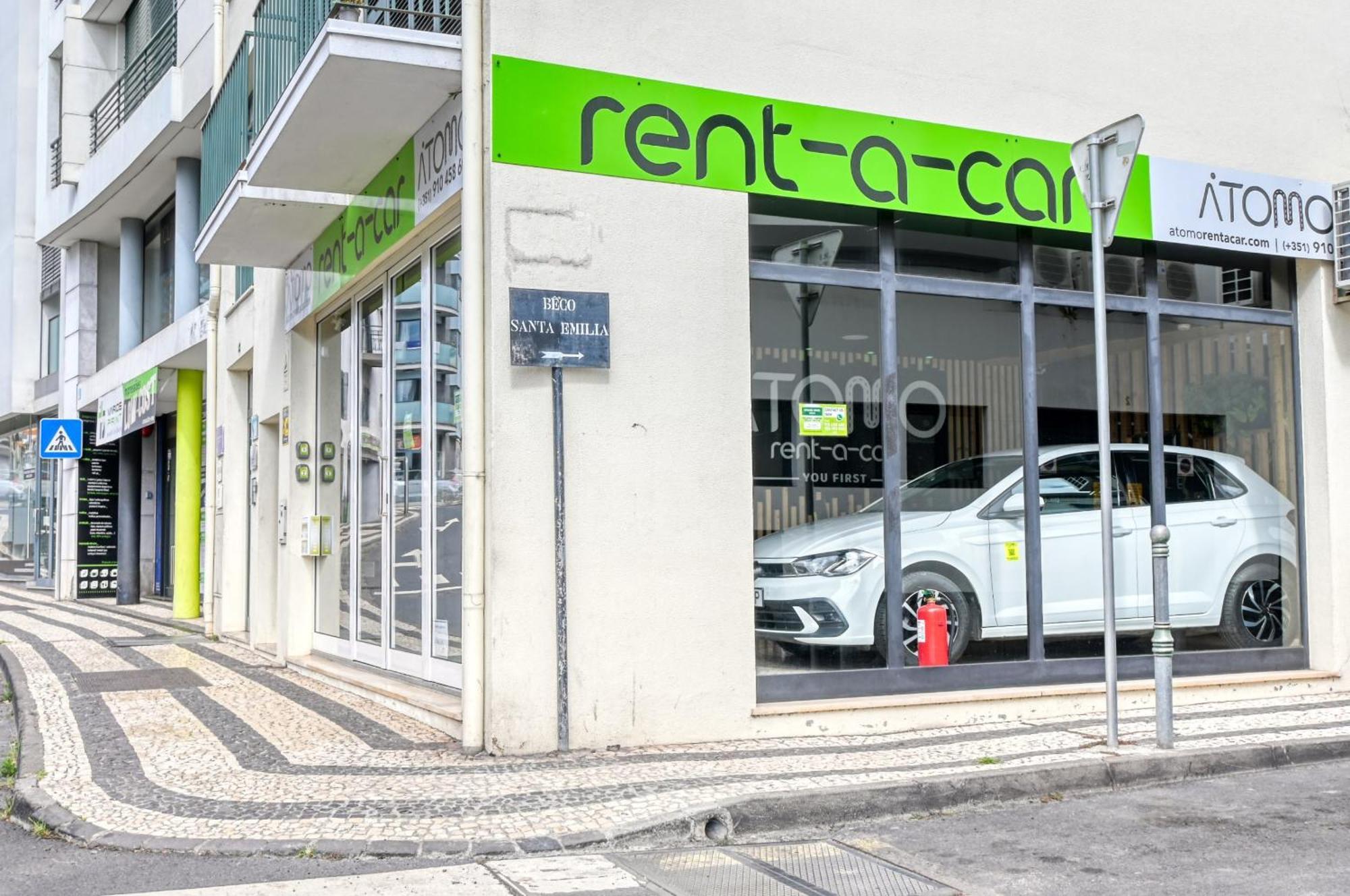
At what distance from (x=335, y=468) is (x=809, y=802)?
6.67 metres

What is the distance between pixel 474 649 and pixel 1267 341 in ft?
21.6

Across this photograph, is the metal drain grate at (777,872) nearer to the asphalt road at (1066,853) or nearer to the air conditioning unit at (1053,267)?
the asphalt road at (1066,853)

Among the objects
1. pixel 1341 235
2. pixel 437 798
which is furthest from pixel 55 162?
pixel 1341 235

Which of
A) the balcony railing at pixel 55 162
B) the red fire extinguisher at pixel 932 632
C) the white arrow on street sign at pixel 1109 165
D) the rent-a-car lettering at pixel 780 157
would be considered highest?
the balcony railing at pixel 55 162

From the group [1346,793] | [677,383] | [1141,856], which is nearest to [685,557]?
[677,383]

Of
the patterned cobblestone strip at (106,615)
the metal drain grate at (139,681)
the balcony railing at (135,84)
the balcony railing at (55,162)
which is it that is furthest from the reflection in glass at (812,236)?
the balcony railing at (55,162)

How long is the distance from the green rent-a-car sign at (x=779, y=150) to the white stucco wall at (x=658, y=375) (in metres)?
0.11

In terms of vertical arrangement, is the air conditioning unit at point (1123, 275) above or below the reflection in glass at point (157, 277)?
below

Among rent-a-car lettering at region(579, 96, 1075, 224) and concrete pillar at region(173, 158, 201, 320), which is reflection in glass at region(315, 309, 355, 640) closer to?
rent-a-car lettering at region(579, 96, 1075, 224)

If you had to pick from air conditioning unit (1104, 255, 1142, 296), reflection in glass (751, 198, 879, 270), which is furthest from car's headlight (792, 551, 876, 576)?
air conditioning unit (1104, 255, 1142, 296)

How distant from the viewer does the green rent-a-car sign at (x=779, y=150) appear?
6.99m

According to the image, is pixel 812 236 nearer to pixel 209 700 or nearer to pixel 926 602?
pixel 926 602

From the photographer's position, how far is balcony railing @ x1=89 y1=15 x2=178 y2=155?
17.2 m

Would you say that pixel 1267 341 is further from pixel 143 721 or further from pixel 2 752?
pixel 2 752
